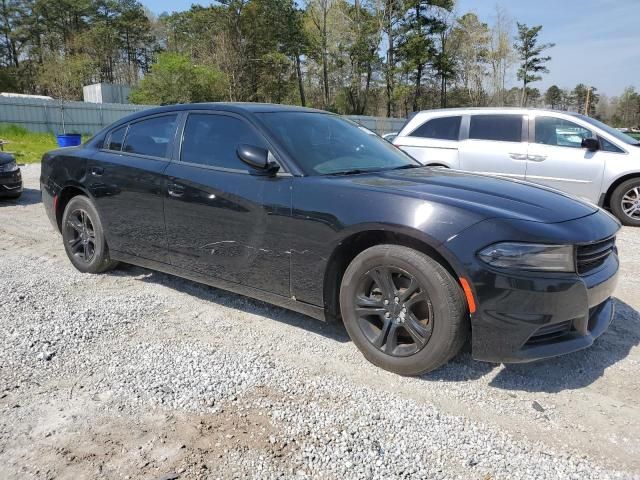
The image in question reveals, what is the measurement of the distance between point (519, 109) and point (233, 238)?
20.6ft

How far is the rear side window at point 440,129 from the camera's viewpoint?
826 centimetres

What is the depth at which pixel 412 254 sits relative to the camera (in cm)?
275

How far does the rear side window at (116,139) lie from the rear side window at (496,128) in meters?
5.56

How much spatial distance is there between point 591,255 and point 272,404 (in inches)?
74.5

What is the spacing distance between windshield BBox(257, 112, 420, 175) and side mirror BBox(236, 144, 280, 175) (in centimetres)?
18

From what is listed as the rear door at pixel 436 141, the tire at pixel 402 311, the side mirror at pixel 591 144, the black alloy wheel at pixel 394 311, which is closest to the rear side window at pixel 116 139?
the tire at pixel 402 311

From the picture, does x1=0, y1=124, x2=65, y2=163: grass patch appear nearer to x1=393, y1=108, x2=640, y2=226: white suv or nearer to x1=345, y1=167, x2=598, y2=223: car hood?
x1=393, y1=108, x2=640, y2=226: white suv

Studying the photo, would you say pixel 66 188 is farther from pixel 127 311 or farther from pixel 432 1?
pixel 432 1

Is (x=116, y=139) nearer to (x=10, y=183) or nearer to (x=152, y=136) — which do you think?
(x=152, y=136)

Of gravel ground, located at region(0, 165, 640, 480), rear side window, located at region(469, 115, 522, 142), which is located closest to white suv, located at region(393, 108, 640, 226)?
rear side window, located at region(469, 115, 522, 142)

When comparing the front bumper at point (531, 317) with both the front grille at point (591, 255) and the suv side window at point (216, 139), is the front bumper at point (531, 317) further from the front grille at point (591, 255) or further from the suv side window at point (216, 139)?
the suv side window at point (216, 139)

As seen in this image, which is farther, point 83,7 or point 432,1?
point 83,7

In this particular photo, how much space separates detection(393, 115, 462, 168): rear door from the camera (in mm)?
8156

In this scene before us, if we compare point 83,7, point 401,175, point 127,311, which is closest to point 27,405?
point 127,311
